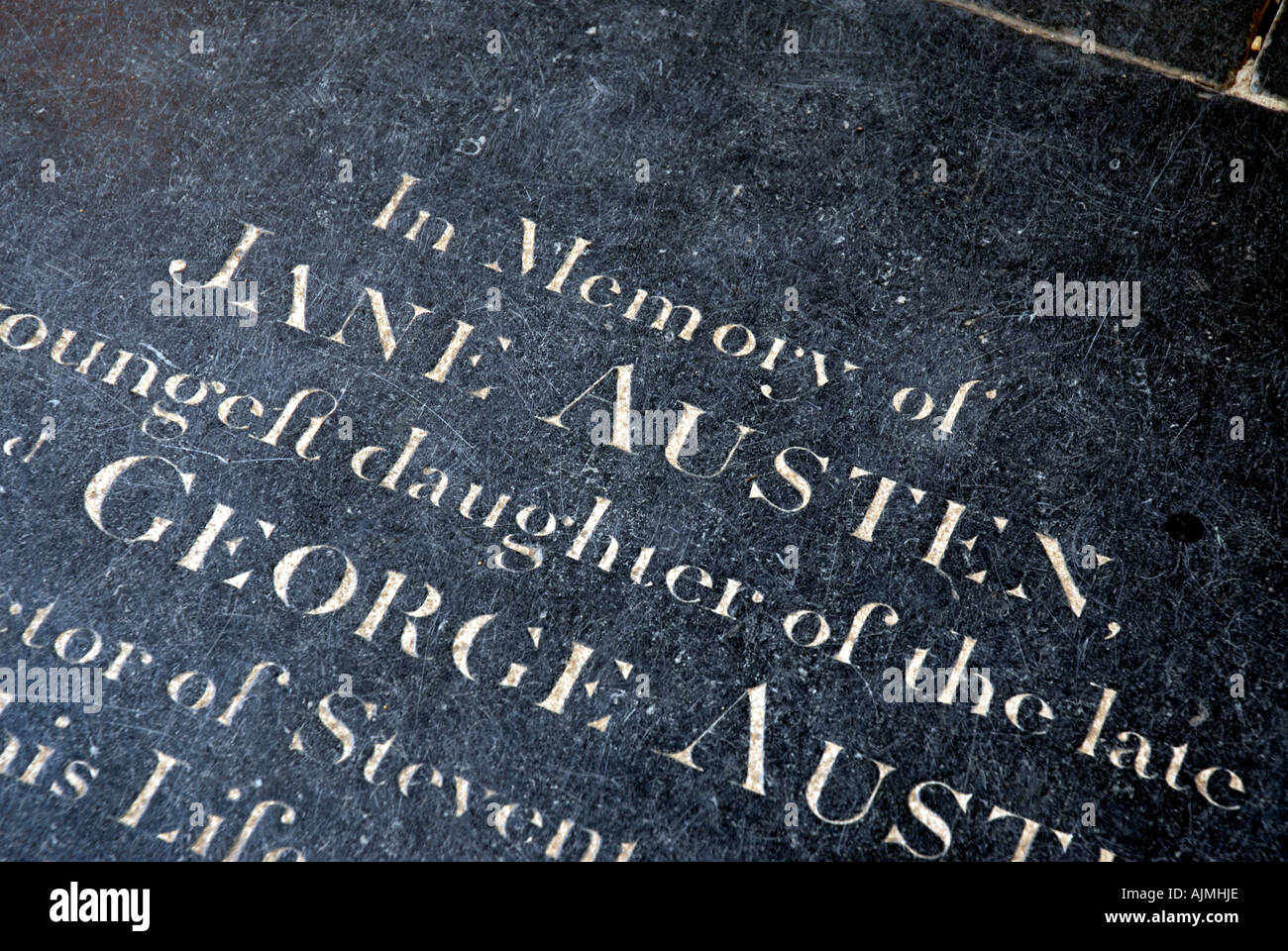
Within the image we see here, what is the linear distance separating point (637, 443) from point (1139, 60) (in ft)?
4.80

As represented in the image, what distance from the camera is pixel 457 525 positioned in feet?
6.77

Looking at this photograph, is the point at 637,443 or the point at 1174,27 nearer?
the point at 637,443

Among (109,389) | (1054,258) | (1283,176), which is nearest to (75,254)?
(109,389)

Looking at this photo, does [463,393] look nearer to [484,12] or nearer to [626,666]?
[626,666]

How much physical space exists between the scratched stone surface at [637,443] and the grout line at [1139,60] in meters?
0.04

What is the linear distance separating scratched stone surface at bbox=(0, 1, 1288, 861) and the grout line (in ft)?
0.13

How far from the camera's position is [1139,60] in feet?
7.61

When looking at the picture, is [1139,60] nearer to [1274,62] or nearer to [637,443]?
[1274,62]

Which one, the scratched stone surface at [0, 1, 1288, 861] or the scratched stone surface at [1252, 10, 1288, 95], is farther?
the scratched stone surface at [1252, 10, 1288, 95]

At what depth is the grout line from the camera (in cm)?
229

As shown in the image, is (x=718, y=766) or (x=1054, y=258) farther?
(x=1054, y=258)

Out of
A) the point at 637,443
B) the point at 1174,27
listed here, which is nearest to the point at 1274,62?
the point at 1174,27

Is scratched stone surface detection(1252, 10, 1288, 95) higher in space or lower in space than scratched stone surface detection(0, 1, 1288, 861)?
higher
